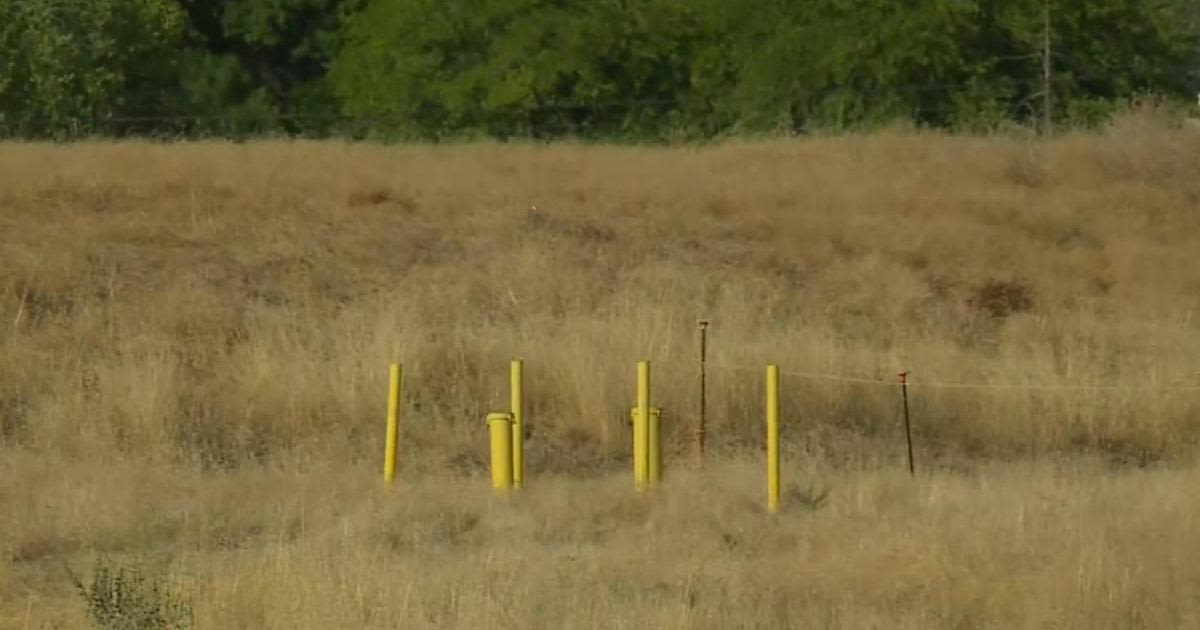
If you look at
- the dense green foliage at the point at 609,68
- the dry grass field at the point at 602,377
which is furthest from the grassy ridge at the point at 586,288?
the dense green foliage at the point at 609,68

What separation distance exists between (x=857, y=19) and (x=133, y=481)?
3227 cm

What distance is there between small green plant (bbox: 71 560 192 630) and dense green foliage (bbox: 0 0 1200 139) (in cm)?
3226

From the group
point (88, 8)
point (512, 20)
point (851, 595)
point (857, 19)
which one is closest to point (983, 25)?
point (857, 19)

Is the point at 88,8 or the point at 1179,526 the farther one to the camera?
the point at 88,8

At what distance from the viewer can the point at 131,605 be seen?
7.54 m

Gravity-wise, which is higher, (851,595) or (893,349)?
(893,349)

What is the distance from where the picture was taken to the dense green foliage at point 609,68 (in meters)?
41.3

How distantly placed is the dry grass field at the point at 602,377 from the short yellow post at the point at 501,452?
219 mm

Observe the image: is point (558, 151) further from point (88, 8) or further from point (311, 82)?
point (311, 82)

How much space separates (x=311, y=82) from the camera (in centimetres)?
4847

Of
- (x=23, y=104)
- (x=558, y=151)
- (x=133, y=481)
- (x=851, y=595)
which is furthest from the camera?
(x=23, y=104)

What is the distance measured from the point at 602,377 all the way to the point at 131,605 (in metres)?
7.14

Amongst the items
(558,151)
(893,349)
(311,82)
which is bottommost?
(893,349)

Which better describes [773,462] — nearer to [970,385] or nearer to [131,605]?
[970,385]
